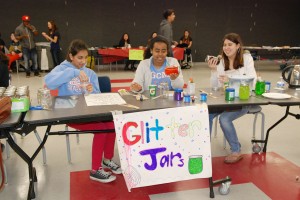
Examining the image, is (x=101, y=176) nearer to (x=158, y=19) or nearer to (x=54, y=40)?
(x=54, y=40)

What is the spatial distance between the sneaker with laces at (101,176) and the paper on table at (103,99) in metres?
0.61

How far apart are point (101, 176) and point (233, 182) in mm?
1084

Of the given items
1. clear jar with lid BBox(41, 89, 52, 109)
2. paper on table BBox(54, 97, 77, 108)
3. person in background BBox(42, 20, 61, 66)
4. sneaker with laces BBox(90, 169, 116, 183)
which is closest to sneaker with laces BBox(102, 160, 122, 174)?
sneaker with laces BBox(90, 169, 116, 183)

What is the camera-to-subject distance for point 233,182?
253 centimetres

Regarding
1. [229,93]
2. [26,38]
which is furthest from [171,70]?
[26,38]

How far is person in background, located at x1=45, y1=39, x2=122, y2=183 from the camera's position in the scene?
8.32ft

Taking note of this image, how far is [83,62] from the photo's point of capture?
107 inches

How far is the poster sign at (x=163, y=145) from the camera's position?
2.08m

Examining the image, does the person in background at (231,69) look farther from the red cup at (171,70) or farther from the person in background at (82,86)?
the person in background at (82,86)

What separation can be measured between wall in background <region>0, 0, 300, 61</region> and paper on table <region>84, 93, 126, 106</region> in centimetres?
791

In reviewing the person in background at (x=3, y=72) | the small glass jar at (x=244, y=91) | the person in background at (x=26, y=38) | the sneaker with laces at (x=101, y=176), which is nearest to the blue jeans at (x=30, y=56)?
the person in background at (x=26, y=38)

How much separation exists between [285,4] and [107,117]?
37.5 ft

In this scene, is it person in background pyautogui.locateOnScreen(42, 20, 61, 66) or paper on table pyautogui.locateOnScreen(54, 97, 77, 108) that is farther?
person in background pyautogui.locateOnScreen(42, 20, 61, 66)

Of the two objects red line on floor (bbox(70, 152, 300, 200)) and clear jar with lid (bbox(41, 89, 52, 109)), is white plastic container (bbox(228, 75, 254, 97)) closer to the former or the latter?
red line on floor (bbox(70, 152, 300, 200))
